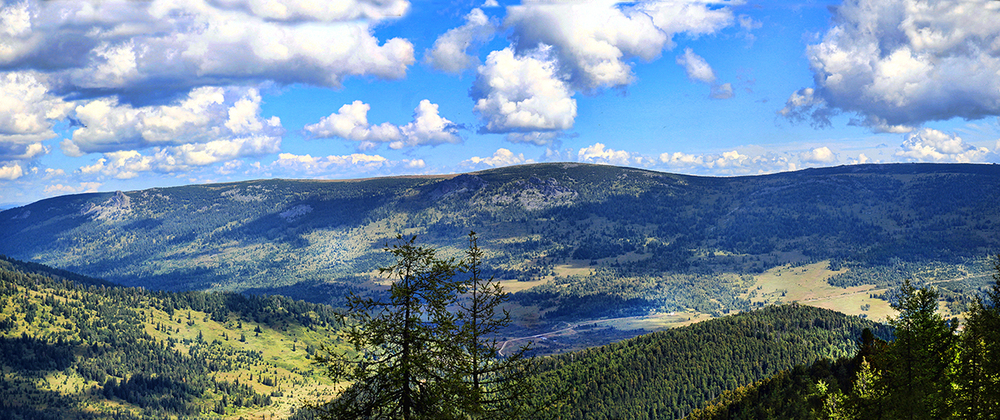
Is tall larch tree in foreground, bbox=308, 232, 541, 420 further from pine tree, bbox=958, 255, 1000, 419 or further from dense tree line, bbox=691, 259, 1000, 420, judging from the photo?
pine tree, bbox=958, 255, 1000, 419

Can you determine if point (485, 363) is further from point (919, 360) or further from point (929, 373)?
point (929, 373)

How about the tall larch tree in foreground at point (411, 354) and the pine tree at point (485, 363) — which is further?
the pine tree at point (485, 363)

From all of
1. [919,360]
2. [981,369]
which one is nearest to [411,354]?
[981,369]

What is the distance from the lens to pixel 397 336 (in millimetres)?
23656

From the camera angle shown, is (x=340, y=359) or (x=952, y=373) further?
(x=952, y=373)

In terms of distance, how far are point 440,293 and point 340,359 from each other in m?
4.74

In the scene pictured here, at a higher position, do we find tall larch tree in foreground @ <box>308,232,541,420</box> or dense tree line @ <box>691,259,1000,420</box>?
tall larch tree in foreground @ <box>308,232,541,420</box>

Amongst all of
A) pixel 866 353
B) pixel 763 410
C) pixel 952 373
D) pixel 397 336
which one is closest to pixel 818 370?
pixel 763 410

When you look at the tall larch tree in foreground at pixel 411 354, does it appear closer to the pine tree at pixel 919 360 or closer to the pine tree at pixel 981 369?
the pine tree at pixel 919 360

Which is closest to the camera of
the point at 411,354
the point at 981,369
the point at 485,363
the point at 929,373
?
the point at 411,354

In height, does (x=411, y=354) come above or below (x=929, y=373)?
above

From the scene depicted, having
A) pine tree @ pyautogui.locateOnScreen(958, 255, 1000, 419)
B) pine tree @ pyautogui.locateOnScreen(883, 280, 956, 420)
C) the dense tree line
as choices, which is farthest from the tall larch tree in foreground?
pine tree @ pyautogui.locateOnScreen(958, 255, 1000, 419)

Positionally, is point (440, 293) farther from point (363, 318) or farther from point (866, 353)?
point (866, 353)

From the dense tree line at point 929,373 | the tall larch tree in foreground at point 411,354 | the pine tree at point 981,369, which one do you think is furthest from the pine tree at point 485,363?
the pine tree at point 981,369
